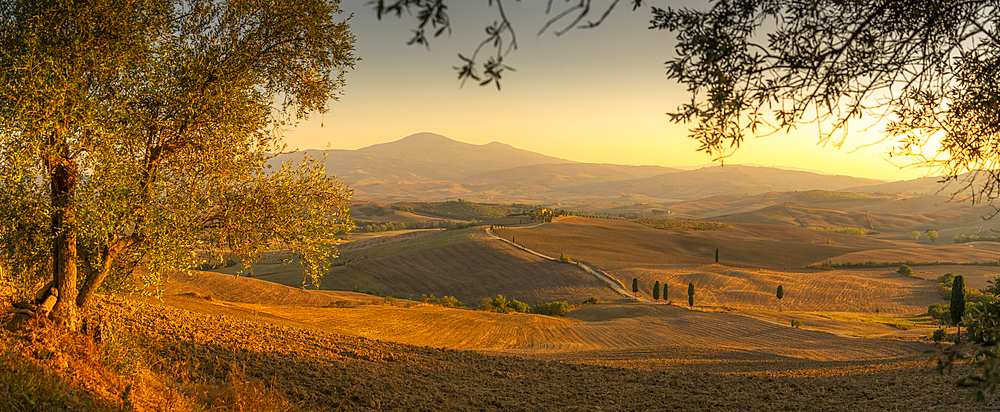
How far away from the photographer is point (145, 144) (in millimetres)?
8305

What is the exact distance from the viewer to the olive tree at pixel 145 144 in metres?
7.29

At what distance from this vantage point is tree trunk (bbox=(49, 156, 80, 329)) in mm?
7572

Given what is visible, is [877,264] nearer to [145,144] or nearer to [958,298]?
[958,298]

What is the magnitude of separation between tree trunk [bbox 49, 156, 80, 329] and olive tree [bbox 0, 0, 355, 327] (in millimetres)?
24

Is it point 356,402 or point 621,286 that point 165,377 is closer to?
point 356,402

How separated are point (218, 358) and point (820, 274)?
260ft

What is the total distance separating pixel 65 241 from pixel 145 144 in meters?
2.05

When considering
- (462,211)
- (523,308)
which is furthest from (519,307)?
(462,211)

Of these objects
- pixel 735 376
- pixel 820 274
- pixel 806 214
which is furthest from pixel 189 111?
pixel 806 214

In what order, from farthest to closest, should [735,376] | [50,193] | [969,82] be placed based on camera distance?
[735,376]
[50,193]
[969,82]

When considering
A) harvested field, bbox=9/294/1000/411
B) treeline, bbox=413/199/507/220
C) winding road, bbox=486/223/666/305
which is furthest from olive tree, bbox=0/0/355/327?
treeline, bbox=413/199/507/220

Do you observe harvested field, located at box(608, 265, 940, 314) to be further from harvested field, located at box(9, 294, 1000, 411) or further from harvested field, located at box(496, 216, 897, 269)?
harvested field, located at box(9, 294, 1000, 411)

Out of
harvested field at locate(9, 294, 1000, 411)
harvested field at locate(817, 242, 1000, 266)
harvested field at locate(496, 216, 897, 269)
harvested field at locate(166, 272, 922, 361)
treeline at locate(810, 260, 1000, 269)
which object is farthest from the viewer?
harvested field at locate(817, 242, 1000, 266)

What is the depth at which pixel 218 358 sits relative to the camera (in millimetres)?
9391
